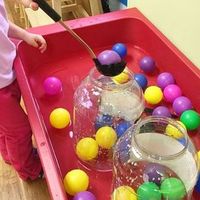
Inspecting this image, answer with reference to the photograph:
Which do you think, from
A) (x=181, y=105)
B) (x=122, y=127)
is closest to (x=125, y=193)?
(x=122, y=127)

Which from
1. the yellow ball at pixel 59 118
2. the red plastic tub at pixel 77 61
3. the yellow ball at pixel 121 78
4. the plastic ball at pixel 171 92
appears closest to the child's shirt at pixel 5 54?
the red plastic tub at pixel 77 61

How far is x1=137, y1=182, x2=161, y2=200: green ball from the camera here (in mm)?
527

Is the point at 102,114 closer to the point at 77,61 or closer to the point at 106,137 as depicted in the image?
the point at 106,137

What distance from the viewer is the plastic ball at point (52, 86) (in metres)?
0.76

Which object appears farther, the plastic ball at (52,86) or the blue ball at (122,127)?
the plastic ball at (52,86)

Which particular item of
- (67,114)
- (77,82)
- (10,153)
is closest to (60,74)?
(77,82)

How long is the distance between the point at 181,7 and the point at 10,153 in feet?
1.90

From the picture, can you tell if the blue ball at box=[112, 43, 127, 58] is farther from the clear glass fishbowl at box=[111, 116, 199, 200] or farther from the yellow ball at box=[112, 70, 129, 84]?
the clear glass fishbowl at box=[111, 116, 199, 200]

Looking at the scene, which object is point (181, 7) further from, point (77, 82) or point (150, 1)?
point (77, 82)

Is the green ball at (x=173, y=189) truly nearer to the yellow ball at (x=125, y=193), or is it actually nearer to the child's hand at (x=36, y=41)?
the yellow ball at (x=125, y=193)

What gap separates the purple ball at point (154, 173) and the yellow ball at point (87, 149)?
0.41ft

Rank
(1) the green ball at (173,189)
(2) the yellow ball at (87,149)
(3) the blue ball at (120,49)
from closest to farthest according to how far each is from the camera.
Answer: (1) the green ball at (173,189), (2) the yellow ball at (87,149), (3) the blue ball at (120,49)

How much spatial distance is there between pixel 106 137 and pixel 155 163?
0.14m

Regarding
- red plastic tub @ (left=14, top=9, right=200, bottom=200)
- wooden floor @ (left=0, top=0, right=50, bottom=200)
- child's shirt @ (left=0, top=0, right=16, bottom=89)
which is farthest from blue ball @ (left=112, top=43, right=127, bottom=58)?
wooden floor @ (left=0, top=0, right=50, bottom=200)
